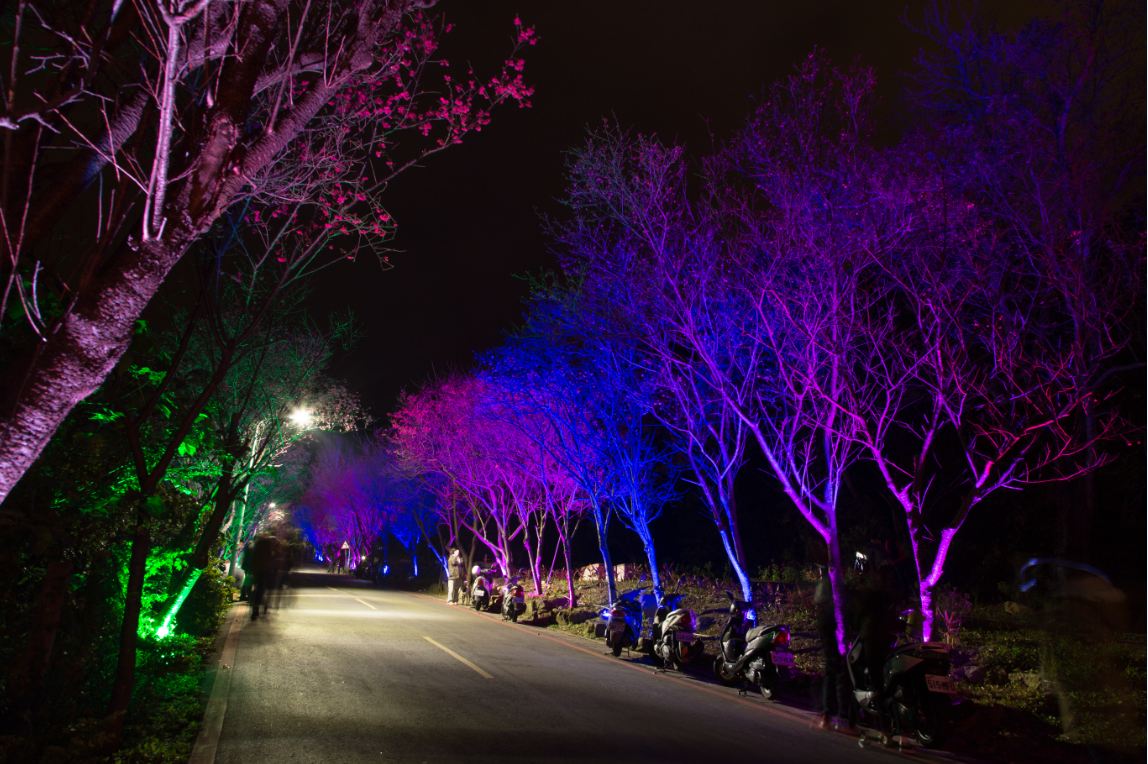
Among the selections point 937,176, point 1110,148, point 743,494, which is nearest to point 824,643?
point 937,176

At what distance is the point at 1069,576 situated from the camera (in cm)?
1045

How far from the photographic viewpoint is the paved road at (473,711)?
274 inches

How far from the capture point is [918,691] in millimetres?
7684

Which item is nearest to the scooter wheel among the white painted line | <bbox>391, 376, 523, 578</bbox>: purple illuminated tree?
the white painted line

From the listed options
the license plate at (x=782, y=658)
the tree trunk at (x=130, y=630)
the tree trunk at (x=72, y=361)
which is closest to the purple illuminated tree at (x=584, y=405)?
the license plate at (x=782, y=658)

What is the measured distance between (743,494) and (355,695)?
1931 cm

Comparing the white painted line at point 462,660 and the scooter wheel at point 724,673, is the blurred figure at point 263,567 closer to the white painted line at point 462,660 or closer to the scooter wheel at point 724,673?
the white painted line at point 462,660

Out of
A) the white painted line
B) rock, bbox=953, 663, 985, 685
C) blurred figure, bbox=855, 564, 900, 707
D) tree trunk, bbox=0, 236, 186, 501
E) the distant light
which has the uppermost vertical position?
the distant light

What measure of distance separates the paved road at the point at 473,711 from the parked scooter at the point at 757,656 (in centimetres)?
30

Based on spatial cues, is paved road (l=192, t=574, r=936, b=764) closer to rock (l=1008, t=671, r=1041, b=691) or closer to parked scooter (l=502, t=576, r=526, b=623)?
rock (l=1008, t=671, r=1041, b=691)

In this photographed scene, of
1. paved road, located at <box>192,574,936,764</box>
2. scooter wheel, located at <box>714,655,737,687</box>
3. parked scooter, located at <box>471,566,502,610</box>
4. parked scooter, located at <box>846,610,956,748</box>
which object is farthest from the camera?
parked scooter, located at <box>471,566,502,610</box>

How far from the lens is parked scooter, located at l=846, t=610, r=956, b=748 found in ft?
24.8

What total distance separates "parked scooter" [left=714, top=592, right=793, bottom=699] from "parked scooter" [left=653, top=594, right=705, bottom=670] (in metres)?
1.24

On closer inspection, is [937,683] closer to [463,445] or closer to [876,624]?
[876,624]
